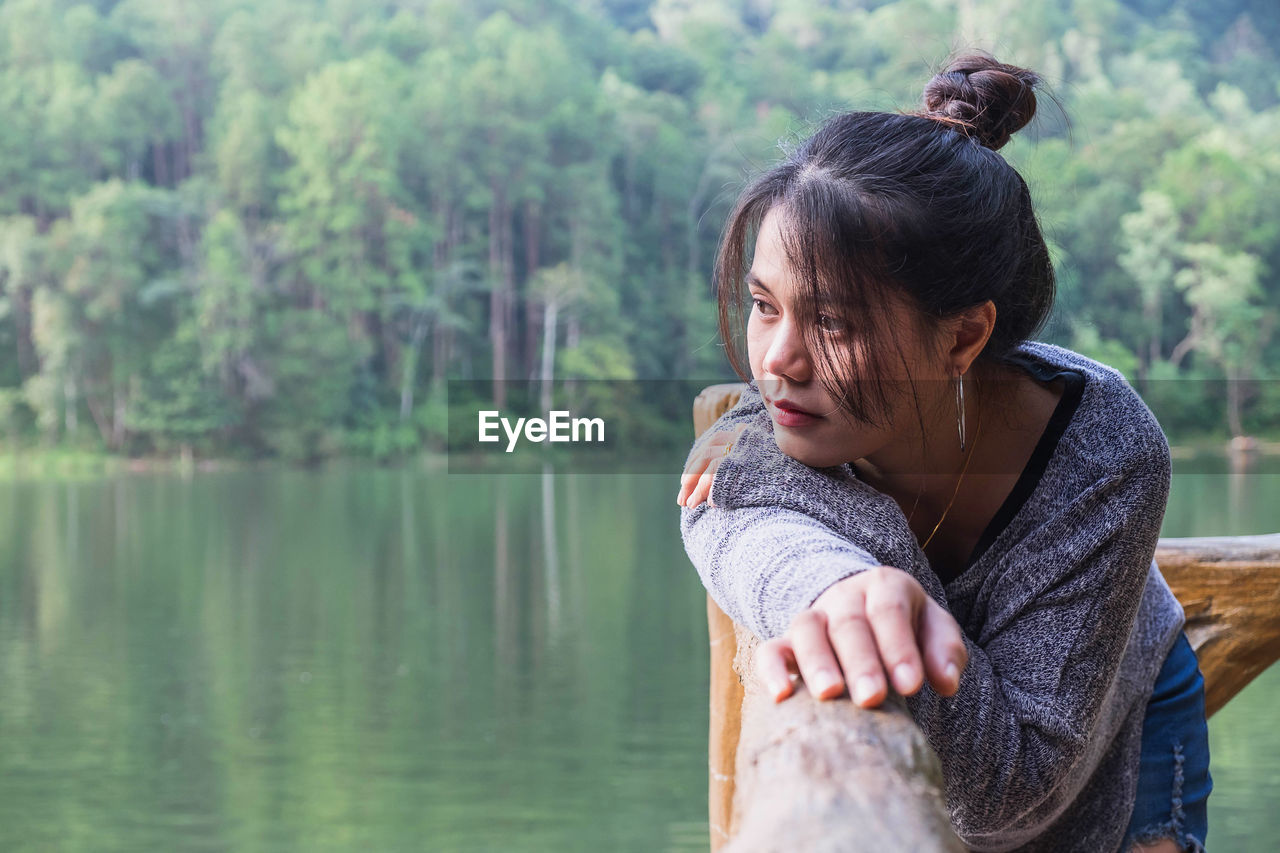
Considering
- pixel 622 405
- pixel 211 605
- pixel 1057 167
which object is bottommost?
pixel 211 605

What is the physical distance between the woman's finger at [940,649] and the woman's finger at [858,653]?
0.02 meters

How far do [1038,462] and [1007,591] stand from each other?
0.08 metres

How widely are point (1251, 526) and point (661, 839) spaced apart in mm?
8993

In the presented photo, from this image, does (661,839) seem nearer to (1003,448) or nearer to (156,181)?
(1003,448)

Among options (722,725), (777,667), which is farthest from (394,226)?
(777,667)

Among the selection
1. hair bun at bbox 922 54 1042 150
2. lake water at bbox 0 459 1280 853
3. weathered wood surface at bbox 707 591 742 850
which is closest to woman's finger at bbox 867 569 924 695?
hair bun at bbox 922 54 1042 150

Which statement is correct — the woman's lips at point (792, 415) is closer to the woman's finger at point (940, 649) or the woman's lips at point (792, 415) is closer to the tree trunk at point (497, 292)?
the woman's finger at point (940, 649)

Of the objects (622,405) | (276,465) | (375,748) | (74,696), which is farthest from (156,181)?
(375,748)

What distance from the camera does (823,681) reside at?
418 millimetres

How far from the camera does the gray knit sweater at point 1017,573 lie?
0.58m

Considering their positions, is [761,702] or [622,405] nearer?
[761,702]

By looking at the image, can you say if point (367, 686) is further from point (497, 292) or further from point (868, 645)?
point (497, 292)

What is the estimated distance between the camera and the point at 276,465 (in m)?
19.6

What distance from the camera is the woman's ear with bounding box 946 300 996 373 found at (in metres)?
0.69
